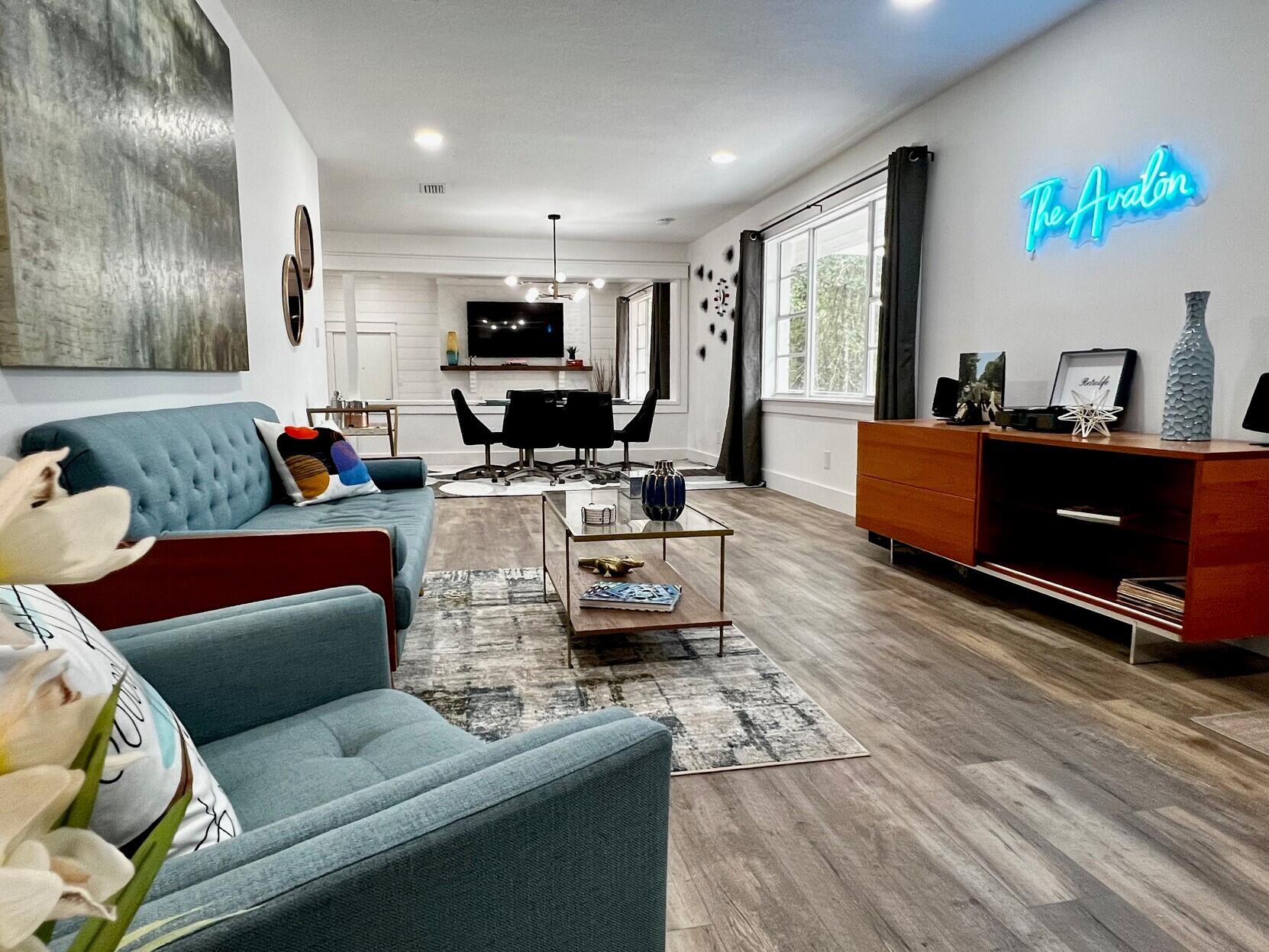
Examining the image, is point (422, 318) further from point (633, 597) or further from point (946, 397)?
point (633, 597)

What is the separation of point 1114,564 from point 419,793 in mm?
3320

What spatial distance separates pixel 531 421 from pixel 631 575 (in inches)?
163

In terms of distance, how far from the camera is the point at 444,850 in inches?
25.8

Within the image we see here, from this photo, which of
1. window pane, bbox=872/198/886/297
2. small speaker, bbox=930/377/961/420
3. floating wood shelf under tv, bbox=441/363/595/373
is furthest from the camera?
floating wood shelf under tv, bbox=441/363/595/373

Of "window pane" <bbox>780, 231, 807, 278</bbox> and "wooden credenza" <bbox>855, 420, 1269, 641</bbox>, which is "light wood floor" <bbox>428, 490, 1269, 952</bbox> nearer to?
"wooden credenza" <bbox>855, 420, 1269, 641</bbox>

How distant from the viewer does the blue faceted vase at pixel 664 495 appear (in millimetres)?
2885

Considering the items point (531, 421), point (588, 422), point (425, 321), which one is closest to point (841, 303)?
point (588, 422)

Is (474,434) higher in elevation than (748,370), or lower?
lower

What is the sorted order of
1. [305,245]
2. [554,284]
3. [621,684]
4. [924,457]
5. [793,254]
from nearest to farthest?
1. [621,684]
2. [924,457]
3. [305,245]
4. [793,254]
5. [554,284]

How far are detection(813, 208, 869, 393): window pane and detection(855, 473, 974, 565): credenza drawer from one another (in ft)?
5.16

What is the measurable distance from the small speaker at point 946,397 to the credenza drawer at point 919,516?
19.6 inches

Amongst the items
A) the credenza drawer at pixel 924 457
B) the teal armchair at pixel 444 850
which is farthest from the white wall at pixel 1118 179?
the teal armchair at pixel 444 850

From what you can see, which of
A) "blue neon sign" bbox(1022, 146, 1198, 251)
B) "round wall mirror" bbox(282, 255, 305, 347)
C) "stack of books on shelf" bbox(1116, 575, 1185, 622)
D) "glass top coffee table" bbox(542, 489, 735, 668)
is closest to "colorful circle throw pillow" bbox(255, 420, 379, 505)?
"glass top coffee table" bbox(542, 489, 735, 668)

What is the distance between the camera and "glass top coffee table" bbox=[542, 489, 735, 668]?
2553mm
